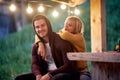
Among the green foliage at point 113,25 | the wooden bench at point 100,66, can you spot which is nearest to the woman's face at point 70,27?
the wooden bench at point 100,66

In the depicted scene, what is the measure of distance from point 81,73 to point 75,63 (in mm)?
149

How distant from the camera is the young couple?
350 cm

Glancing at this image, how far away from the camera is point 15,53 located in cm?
597

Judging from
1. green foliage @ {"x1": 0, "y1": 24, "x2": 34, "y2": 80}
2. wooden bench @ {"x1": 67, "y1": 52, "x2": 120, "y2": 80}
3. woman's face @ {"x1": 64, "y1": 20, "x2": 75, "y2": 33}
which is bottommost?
green foliage @ {"x1": 0, "y1": 24, "x2": 34, "y2": 80}

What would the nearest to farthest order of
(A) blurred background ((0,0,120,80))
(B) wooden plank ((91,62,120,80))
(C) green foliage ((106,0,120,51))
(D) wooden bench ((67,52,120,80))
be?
1. (D) wooden bench ((67,52,120,80))
2. (B) wooden plank ((91,62,120,80))
3. (A) blurred background ((0,0,120,80))
4. (C) green foliage ((106,0,120,51))

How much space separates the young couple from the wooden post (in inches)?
14.6

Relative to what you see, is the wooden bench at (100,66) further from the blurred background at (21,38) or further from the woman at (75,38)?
the blurred background at (21,38)

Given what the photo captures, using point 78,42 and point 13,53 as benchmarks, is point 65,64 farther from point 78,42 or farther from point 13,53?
point 13,53

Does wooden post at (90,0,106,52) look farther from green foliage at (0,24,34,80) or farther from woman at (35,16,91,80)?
green foliage at (0,24,34,80)

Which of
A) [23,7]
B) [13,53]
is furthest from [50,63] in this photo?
[13,53]

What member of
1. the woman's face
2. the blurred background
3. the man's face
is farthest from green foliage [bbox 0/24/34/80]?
the man's face

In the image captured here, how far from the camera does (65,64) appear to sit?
136 inches

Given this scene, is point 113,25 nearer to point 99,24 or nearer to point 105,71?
point 99,24

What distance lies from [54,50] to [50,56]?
4.9 inches
